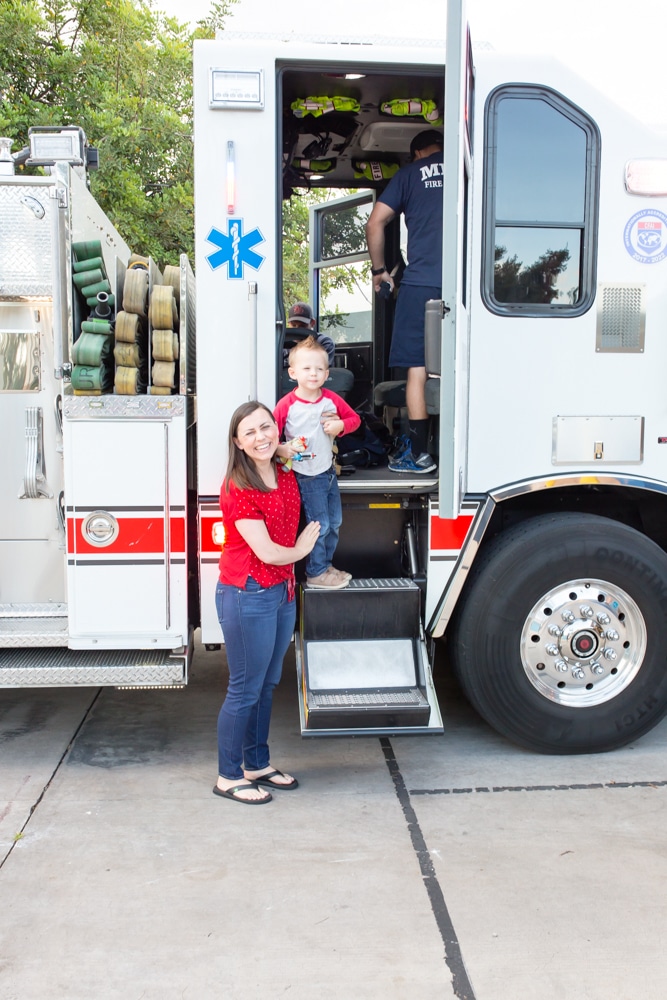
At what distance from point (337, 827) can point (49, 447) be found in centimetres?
204

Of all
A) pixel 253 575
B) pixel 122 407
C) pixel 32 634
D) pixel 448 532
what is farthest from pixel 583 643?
pixel 32 634

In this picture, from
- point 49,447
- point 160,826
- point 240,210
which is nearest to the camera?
point 160,826

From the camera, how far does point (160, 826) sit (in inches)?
137

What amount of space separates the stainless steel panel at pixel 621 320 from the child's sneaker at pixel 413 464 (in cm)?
88

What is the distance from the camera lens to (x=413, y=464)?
162 inches

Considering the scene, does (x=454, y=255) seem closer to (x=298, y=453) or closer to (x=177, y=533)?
(x=298, y=453)

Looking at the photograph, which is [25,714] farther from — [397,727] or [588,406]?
[588,406]

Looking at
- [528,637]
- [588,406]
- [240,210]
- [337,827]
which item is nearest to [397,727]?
[337,827]

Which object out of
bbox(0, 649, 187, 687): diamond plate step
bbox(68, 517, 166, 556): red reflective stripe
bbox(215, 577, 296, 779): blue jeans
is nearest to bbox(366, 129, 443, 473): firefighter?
bbox(215, 577, 296, 779): blue jeans

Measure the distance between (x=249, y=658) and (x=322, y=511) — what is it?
27.8 inches

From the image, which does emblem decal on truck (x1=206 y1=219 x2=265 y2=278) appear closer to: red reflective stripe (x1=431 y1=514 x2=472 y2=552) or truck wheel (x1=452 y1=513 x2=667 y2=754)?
red reflective stripe (x1=431 y1=514 x2=472 y2=552)

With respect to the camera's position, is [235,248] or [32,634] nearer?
[235,248]

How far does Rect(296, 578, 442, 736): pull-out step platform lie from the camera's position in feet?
12.4

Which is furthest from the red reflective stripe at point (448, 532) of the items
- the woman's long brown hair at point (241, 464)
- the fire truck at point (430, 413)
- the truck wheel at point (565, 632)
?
the woman's long brown hair at point (241, 464)
